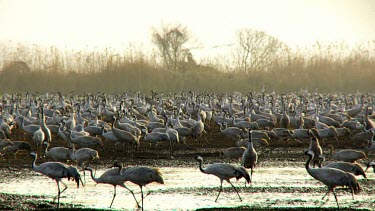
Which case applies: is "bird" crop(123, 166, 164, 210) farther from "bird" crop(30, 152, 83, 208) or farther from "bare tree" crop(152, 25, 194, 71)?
"bare tree" crop(152, 25, 194, 71)

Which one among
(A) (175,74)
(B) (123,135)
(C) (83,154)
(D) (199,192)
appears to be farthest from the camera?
(A) (175,74)

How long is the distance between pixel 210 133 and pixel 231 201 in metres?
11.0

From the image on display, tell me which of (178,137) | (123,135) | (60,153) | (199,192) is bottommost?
(199,192)

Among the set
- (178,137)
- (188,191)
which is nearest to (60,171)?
(188,191)

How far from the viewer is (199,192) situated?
11203mm

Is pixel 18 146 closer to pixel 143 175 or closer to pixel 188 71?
pixel 143 175

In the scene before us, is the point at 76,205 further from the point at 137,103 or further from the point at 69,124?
the point at 137,103

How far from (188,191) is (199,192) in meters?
0.20

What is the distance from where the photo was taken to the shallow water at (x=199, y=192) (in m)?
10.2

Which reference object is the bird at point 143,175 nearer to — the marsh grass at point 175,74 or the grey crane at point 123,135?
the grey crane at point 123,135

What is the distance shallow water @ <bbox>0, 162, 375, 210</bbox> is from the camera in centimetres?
1016

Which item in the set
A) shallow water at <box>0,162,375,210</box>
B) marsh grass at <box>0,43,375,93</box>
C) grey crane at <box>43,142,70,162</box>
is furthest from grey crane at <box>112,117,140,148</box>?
marsh grass at <box>0,43,375,93</box>

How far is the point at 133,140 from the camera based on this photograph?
640 inches

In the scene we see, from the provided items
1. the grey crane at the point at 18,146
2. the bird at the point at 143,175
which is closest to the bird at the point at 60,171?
the bird at the point at 143,175
